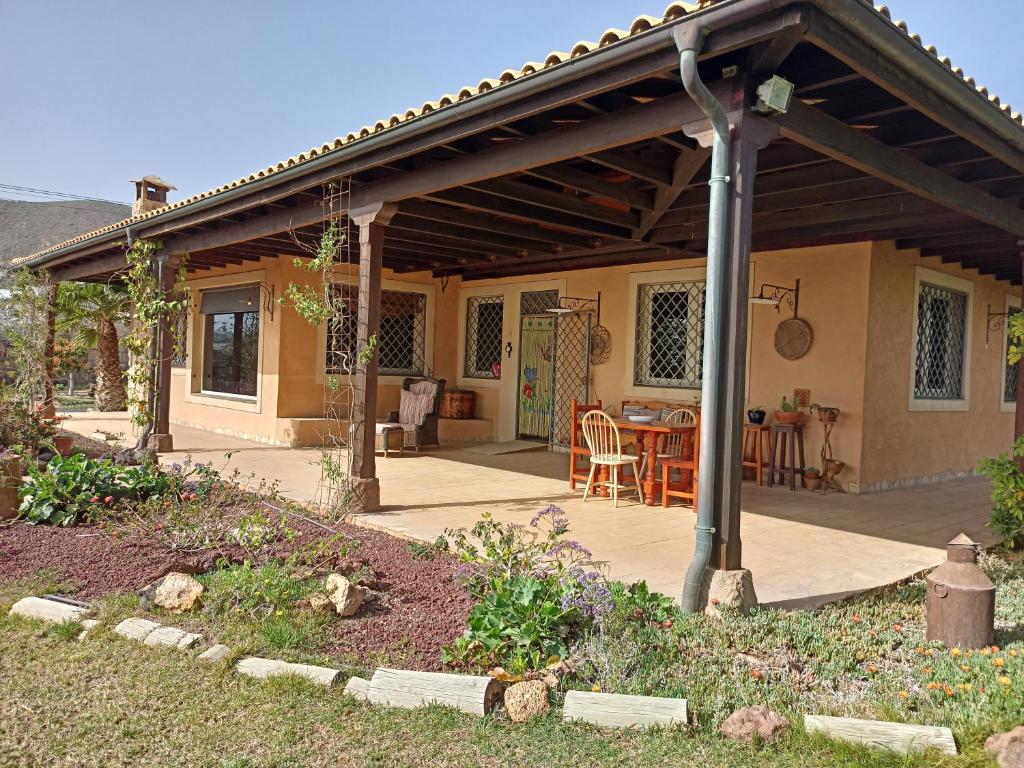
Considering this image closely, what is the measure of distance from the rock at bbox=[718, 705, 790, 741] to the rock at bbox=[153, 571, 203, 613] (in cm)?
223

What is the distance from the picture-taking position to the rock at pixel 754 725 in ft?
7.19

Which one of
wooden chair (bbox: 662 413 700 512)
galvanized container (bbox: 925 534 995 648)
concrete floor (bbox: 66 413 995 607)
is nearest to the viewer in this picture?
galvanized container (bbox: 925 534 995 648)

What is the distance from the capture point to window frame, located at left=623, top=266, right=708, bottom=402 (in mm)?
7882

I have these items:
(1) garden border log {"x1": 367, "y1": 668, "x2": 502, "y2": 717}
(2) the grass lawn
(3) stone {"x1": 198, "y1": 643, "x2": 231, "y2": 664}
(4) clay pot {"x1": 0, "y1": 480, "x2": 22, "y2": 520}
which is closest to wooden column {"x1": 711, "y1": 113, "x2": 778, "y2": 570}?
(2) the grass lawn

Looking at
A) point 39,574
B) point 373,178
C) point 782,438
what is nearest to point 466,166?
point 373,178

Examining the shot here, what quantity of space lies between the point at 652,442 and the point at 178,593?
3825 mm

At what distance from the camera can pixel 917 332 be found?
750 centimetres

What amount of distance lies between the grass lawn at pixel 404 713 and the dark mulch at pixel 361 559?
0.45 metres

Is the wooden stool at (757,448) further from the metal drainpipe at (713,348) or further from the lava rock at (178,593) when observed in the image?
the lava rock at (178,593)

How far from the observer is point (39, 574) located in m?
3.64

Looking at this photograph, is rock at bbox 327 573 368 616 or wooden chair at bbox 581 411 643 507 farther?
wooden chair at bbox 581 411 643 507

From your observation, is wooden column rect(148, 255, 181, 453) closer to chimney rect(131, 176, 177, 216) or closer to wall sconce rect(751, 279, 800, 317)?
Result: chimney rect(131, 176, 177, 216)

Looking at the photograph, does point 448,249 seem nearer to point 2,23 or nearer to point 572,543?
point 572,543

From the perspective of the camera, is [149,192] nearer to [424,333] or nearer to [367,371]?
[424,333]
